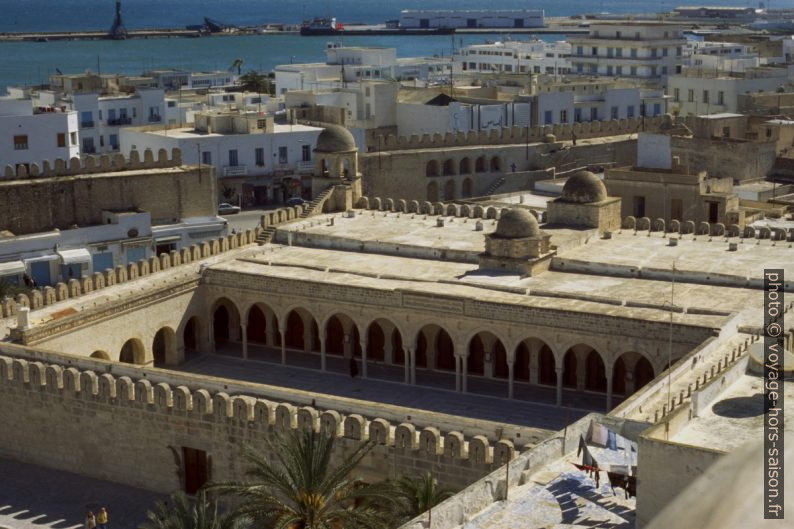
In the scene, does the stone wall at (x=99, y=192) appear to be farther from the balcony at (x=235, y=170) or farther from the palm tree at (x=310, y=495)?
the palm tree at (x=310, y=495)

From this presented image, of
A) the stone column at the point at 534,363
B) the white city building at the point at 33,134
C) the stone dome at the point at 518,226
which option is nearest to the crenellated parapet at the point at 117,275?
the stone dome at the point at 518,226

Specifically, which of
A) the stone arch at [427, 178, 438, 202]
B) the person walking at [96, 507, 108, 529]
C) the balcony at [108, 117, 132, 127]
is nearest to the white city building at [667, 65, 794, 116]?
the stone arch at [427, 178, 438, 202]

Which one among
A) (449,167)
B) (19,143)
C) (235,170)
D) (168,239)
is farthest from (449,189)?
(19,143)

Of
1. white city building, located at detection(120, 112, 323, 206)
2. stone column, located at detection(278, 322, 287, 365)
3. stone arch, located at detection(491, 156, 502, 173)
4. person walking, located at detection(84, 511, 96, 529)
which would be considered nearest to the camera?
person walking, located at detection(84, 511, 96, 529)

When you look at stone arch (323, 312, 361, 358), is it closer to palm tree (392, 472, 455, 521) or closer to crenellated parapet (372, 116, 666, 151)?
palm tree (392, 472, 455, 521)

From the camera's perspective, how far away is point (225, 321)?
38.0 metres

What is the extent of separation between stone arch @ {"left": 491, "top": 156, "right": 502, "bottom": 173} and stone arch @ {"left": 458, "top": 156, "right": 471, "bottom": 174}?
4.03 feet

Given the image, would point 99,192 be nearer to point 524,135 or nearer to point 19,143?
point 19,143

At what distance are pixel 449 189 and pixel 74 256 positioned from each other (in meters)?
21.2

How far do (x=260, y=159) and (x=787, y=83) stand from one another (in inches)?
1409

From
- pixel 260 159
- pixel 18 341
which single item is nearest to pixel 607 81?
pixel 260 159

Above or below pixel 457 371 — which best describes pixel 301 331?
above

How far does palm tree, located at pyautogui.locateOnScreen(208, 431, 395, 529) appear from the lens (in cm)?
1950

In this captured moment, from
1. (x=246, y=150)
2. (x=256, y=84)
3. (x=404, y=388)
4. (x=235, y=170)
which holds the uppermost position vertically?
(x=256, y=84)
